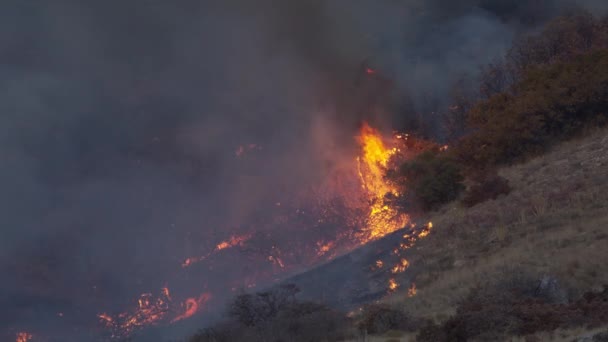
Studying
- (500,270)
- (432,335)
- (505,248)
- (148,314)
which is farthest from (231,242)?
(432,335)

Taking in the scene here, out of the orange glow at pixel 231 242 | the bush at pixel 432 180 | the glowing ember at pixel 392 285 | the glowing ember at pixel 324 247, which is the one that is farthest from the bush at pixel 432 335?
the orange glow at pixel 231 242

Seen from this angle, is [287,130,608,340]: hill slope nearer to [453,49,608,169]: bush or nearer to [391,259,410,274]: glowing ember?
[391,259,410,274]: glowing ember

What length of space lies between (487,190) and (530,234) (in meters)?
10.2

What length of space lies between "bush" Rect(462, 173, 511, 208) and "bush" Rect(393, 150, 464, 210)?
11.1 feet

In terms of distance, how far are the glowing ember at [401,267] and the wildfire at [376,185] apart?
7375 mm

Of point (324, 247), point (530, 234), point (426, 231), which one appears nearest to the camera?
point (530, 234)

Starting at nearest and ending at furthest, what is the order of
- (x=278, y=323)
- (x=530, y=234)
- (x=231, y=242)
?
(x=278, y=323), (x=530, y=234), (x=231, y=242)

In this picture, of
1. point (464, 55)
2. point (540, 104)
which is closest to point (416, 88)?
point (464, 55)

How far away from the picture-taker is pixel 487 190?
38.2 m

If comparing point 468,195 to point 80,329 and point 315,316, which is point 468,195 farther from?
point 80,329

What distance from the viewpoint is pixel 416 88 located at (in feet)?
208

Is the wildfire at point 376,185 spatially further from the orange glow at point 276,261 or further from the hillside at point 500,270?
the orange glow at point 276,261

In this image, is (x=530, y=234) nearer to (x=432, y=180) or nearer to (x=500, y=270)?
(x=500, y=270)

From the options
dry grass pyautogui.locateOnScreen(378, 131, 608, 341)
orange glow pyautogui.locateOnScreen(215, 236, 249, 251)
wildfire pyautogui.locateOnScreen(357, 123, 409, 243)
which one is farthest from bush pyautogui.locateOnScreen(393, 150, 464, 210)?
orange glow pyautogui.locateOnScreen(215, 236, 249, 251)
